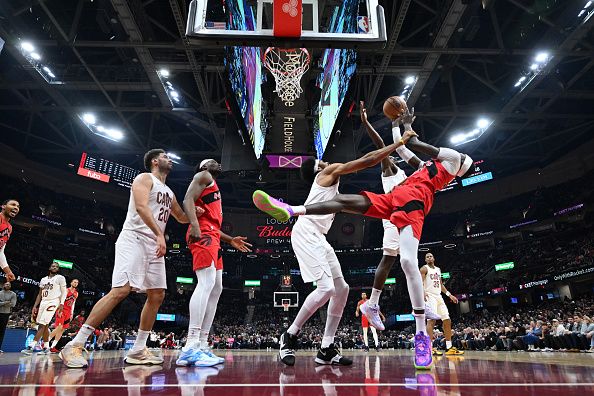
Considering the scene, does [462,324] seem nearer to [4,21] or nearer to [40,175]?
[4,21]

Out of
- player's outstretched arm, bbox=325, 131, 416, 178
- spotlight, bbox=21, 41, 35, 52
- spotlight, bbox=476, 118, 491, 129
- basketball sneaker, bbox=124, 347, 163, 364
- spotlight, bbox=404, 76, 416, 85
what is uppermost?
spotlight, bbox=476, 118, 491, 129

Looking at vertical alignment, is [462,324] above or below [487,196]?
below

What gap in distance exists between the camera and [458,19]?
10922 mm

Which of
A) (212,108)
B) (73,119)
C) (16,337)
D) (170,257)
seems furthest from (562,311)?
(170,257)

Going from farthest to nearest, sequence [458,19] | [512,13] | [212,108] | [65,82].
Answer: [212,108] < [65,82] < [512,13] < [458,19]

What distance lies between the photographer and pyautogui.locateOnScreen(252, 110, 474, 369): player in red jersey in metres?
3.55

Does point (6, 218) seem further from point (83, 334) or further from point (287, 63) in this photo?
point (287, 63)

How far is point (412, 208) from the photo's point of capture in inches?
145

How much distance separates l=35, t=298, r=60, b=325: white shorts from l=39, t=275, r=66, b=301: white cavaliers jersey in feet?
0.27

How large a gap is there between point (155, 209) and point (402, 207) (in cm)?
238

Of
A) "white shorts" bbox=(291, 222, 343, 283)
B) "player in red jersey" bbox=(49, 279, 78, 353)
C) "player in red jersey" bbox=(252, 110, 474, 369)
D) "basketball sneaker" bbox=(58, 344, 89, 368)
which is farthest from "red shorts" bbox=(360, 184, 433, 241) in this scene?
"player in red jersey" bbox=(49, 279, 78, 353)

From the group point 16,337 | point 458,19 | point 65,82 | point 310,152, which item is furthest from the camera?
point 65,82

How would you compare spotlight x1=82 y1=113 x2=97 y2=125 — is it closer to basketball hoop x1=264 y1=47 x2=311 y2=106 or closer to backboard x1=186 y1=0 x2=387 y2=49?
basketball hoop x1=264 y1=47 x2=311 y2=106

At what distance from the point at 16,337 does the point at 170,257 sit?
22883 mm
